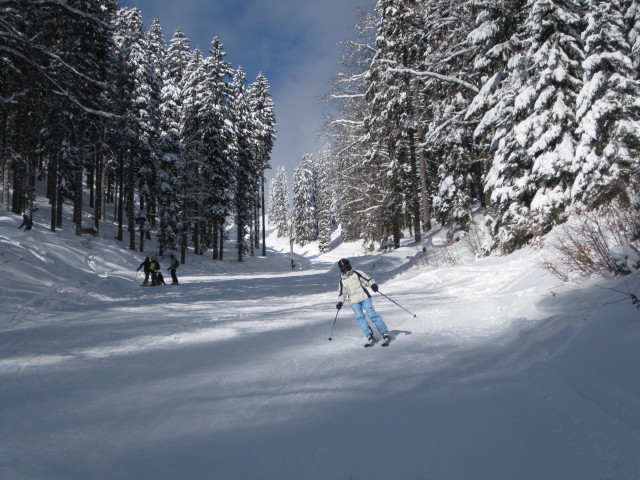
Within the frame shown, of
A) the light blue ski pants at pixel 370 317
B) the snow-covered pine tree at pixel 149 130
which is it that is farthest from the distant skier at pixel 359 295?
the snow-covered pine tree at pixel 149 130

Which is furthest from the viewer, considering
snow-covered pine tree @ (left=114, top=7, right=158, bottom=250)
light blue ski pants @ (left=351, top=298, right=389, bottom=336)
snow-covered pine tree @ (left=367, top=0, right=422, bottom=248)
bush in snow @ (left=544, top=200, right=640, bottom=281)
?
snow-covered pine tree @ (left=114, top=7, right=158, bottom=250)

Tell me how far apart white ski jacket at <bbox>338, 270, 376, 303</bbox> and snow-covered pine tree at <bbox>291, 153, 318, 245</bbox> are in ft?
231

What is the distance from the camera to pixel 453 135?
59.6 feet

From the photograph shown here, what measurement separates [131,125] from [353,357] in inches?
1073

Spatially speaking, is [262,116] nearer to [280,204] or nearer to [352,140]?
[352,140]

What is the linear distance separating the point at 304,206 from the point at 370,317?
71.7 m

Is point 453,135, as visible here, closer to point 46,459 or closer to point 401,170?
point 401,170

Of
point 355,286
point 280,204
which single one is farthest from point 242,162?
point 280,204

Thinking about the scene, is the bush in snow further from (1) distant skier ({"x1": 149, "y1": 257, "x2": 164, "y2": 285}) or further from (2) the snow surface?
(1) distant skier ({"x1": 149, "y1": 257, "x2": 164, "y2": 285})

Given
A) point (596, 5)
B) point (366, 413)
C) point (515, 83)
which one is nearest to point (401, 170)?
point (515, 83)

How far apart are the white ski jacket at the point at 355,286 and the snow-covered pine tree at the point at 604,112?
648 cm

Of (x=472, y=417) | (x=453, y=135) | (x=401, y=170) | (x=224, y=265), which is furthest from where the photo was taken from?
(x=224, y=265)

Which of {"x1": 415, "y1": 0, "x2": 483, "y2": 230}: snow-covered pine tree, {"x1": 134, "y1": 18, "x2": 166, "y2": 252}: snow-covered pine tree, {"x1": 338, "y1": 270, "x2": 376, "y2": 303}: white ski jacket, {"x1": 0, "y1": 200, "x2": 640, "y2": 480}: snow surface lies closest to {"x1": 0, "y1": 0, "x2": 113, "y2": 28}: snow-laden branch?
{"x1": 0, "y1": 200, "x2": 640, "y2": 480}: snow surface

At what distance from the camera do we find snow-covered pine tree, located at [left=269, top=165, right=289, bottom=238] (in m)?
96.0
